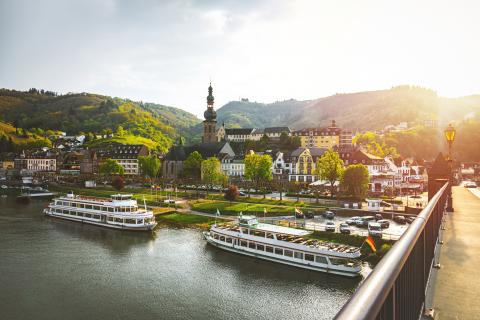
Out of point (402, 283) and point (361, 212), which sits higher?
point (402, 283)

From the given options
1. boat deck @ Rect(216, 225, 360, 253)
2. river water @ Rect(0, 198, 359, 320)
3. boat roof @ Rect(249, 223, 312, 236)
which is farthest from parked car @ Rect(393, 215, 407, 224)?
river water @ Rect(0, 198, 359, 320)

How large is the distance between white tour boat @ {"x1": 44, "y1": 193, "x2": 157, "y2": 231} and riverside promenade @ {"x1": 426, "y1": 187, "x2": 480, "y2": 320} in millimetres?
44549

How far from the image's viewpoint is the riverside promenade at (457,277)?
502 centimetres

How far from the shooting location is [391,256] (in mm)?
2988

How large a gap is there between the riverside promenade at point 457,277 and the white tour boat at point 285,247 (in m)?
22.6

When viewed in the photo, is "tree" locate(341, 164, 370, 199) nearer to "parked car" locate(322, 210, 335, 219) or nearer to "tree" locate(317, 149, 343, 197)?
"tree" locate(317, 149, 343, 197)

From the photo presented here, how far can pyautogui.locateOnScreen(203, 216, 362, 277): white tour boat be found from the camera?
32.4 m

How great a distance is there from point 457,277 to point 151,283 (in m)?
26.9

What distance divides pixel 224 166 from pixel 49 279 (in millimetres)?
71147

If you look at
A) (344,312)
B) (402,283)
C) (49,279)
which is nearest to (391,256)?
(402,283)

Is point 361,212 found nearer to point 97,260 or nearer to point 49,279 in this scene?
point 97,260

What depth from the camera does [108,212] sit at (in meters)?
54.3

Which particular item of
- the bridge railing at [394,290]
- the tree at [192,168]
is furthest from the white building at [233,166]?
the bridge railing at [394,290]

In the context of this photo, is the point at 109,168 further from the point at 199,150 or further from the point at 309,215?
the point at 309,215
